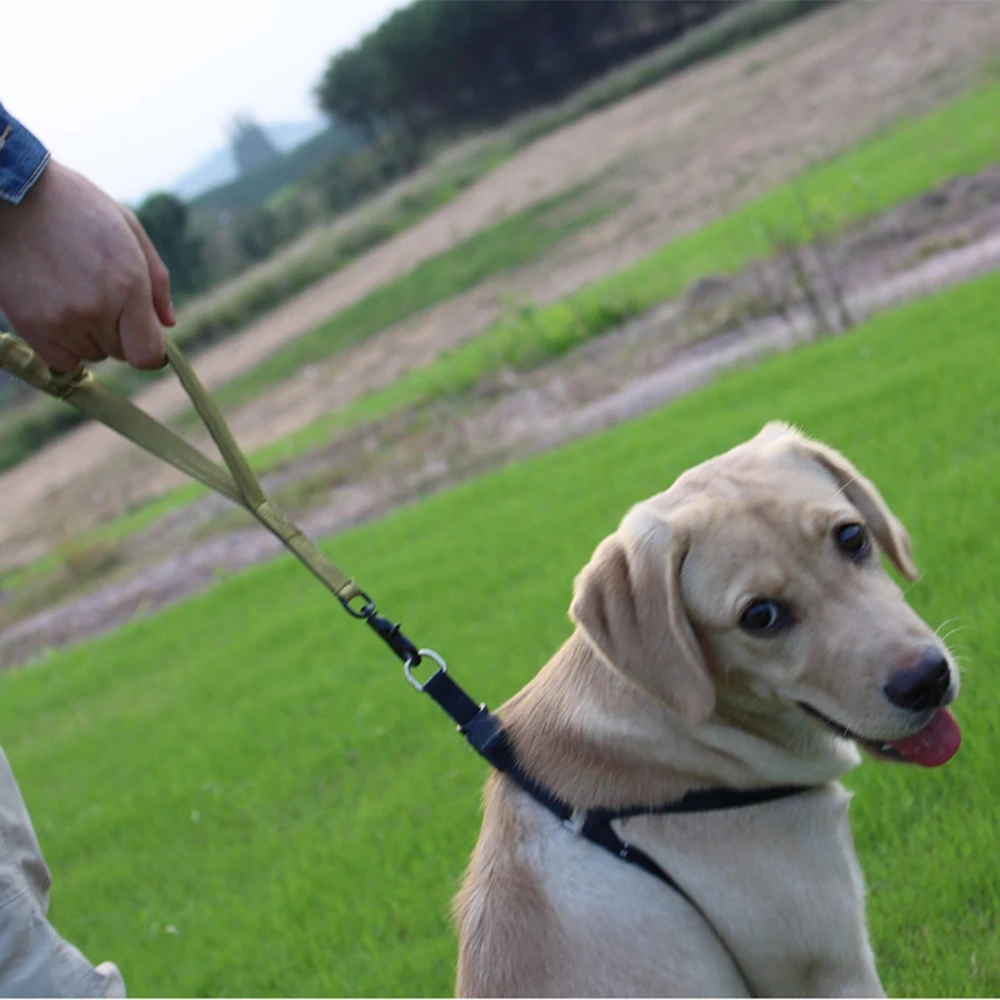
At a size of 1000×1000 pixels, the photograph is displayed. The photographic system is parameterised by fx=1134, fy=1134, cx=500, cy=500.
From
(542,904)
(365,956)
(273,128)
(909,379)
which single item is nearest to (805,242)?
(909,379)

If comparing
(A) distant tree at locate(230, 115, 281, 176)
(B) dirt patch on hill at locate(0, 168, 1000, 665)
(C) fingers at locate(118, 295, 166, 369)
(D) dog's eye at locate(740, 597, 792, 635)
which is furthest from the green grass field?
(A) distant tree at locate(230, 115, 281, 176)

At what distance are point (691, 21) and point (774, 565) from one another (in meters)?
51.4

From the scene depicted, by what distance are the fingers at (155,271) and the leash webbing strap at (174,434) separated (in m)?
0.10

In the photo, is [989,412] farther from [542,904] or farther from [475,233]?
[475,233]

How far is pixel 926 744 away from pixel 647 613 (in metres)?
0.71

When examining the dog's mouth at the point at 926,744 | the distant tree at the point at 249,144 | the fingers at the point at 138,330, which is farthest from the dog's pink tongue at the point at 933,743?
the distant tree at the point at 249,144

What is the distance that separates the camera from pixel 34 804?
25.3ft

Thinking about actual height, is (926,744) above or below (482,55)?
above

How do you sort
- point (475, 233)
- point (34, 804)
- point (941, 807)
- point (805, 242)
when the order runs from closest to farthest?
point (941, 807), point (34, 804), point (805, 242), point (475, 233)

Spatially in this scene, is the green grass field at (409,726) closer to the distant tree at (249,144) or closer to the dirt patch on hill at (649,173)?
the dirt patch on hill at (649,173)

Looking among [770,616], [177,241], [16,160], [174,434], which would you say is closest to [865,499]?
[770,616]

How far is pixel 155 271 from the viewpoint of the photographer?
2684mm

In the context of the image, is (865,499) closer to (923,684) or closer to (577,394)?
(923,684)

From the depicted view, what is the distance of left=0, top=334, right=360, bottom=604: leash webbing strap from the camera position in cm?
268
